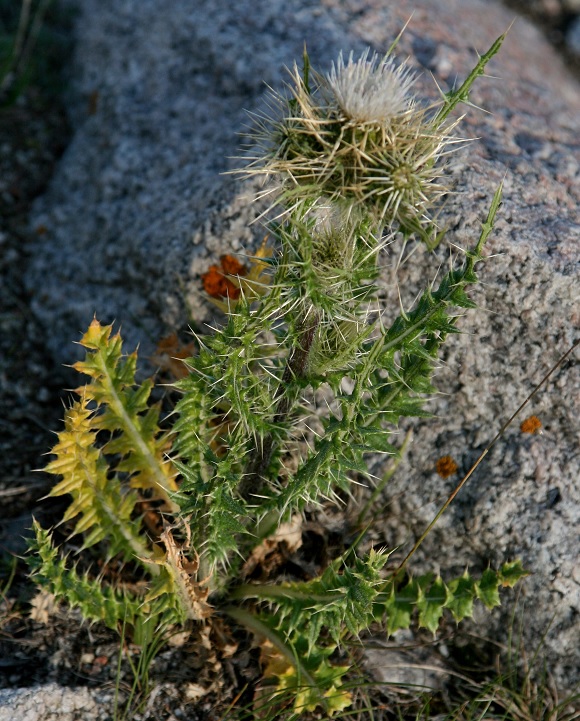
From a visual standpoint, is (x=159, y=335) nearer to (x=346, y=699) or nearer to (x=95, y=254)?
(x=95, y=254)

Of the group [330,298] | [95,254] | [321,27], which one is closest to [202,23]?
[321,27]

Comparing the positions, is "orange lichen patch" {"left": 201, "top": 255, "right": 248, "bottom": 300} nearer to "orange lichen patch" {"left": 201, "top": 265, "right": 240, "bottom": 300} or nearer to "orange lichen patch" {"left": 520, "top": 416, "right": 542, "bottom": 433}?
"orange lichen patch" {"left": 201, "top": 265, "right": 240, "bottom": 300}

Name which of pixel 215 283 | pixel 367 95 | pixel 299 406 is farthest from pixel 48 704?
pixel 367 95

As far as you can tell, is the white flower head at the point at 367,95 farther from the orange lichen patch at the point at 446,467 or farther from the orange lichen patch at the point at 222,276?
the orange lichen patch at the point at 446,467

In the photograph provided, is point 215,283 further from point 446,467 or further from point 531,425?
point 531,425

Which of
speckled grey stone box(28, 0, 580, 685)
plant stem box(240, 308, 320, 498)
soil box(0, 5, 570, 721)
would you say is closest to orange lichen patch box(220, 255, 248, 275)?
speckled grey stone box(28, 0, 580, 685)
